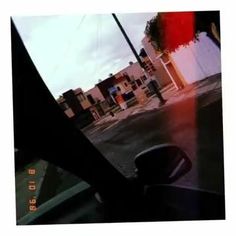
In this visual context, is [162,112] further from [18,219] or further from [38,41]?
[18,219]

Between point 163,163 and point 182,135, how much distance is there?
0.61ft

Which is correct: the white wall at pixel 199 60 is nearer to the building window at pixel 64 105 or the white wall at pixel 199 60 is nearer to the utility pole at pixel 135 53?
the utility pole at pixel 135 53

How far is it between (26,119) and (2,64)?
0.32 meters

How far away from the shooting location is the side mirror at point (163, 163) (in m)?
2.62

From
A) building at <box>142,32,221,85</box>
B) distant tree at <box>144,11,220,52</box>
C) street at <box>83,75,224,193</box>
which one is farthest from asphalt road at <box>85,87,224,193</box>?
distant tree at <box>144,11,220,52</box>

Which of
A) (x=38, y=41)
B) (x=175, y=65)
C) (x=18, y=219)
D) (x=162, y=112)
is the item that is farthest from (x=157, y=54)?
(x=18, y=219)

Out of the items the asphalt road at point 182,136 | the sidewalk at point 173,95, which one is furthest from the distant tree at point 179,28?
the asphalt road at point 182,136

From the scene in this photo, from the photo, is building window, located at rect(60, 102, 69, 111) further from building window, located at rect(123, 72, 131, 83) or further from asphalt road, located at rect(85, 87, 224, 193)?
building window, located at rect(123, 72, 131, 83)

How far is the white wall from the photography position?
261 centimetres

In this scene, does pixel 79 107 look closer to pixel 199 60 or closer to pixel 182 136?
pixel 182 136

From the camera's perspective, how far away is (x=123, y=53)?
8.60 feet

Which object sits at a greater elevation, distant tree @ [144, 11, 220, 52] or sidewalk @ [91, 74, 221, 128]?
distant tree @ [144, 11, 220, 52]

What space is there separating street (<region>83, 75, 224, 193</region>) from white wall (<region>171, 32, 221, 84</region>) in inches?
3.7

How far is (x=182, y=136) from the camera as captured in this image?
263 centimetres
